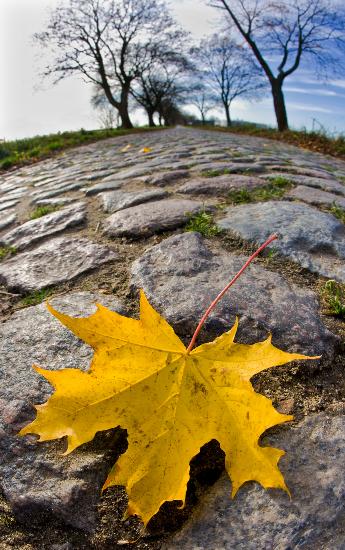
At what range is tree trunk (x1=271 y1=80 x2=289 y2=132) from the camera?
15461 mm

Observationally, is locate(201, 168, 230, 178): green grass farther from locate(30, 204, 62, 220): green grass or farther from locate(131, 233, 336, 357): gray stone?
locate(131, 233, 336, 357): gray stone

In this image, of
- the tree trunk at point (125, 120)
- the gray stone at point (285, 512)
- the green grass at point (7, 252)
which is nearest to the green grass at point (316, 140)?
the green grass at point (7, 252)

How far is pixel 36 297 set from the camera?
5.41ft

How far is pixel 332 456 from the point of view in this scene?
0.91 meters

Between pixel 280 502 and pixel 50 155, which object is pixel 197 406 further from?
pixel 50 155

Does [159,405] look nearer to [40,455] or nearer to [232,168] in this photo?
[40,455]

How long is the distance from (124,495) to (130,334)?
1.08 ft

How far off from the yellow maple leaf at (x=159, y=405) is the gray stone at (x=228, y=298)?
0.36 m

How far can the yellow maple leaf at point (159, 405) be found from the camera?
78 cm

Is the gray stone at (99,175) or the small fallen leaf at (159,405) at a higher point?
the gray stone at (99,175)

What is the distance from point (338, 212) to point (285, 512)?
6.47 feet

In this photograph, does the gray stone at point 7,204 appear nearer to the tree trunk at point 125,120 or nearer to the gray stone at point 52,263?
the gray stone at point 52,263

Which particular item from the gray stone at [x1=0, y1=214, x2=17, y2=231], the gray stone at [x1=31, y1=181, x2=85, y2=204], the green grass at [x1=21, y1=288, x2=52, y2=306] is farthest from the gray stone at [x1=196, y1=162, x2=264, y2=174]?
the green grass at [x1=21, y1=288, x2=52, y2=306]

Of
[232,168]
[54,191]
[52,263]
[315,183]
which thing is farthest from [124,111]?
[52,263]
